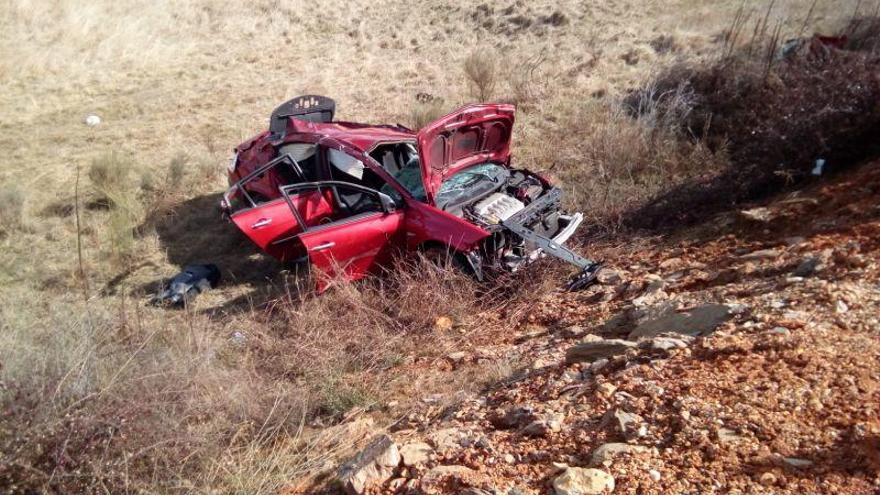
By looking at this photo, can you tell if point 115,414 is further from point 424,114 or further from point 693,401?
point 424,114

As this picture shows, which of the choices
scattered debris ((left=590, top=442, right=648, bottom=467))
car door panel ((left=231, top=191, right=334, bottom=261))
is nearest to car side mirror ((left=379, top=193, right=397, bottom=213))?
car door panel ((left=231, top=191, right=334, bottom=261))

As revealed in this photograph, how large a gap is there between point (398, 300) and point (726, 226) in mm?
3312

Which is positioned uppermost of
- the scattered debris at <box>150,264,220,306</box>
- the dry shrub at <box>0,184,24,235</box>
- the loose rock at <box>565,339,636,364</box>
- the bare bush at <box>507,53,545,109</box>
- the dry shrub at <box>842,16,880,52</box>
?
the dry shrub at <box>842,16,880,52</box>

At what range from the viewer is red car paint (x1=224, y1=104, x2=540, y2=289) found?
623 centimetres

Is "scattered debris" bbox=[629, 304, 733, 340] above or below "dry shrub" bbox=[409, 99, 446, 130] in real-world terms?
above

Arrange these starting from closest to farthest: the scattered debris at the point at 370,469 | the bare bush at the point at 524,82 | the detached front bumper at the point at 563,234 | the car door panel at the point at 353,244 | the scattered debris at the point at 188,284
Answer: the scattered debris at the point at 370,469, the car door panel at the point at 353,244, the detached front bumper at the point at 563,234, the scattered debris at the point at 188,284, the bare bush at the point at 524,82

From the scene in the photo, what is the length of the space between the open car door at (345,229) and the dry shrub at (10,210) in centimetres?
464

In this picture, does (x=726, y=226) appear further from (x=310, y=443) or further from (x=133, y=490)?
(x=133, y=490)

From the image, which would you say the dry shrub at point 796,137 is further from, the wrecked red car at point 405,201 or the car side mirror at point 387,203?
the car side mirror at point 387,203

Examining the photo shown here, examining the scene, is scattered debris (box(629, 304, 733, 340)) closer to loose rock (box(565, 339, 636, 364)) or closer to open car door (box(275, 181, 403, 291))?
loose rock (box(565, 339, 636, 364))

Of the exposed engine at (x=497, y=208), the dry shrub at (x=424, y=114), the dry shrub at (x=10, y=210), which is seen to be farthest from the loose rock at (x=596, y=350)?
the dry shrub at (x=10, y=210)

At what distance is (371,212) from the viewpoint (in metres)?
6.55

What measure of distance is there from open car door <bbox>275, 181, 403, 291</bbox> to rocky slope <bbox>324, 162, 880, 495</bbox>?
1520 mm

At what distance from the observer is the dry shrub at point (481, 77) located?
12523 mm
